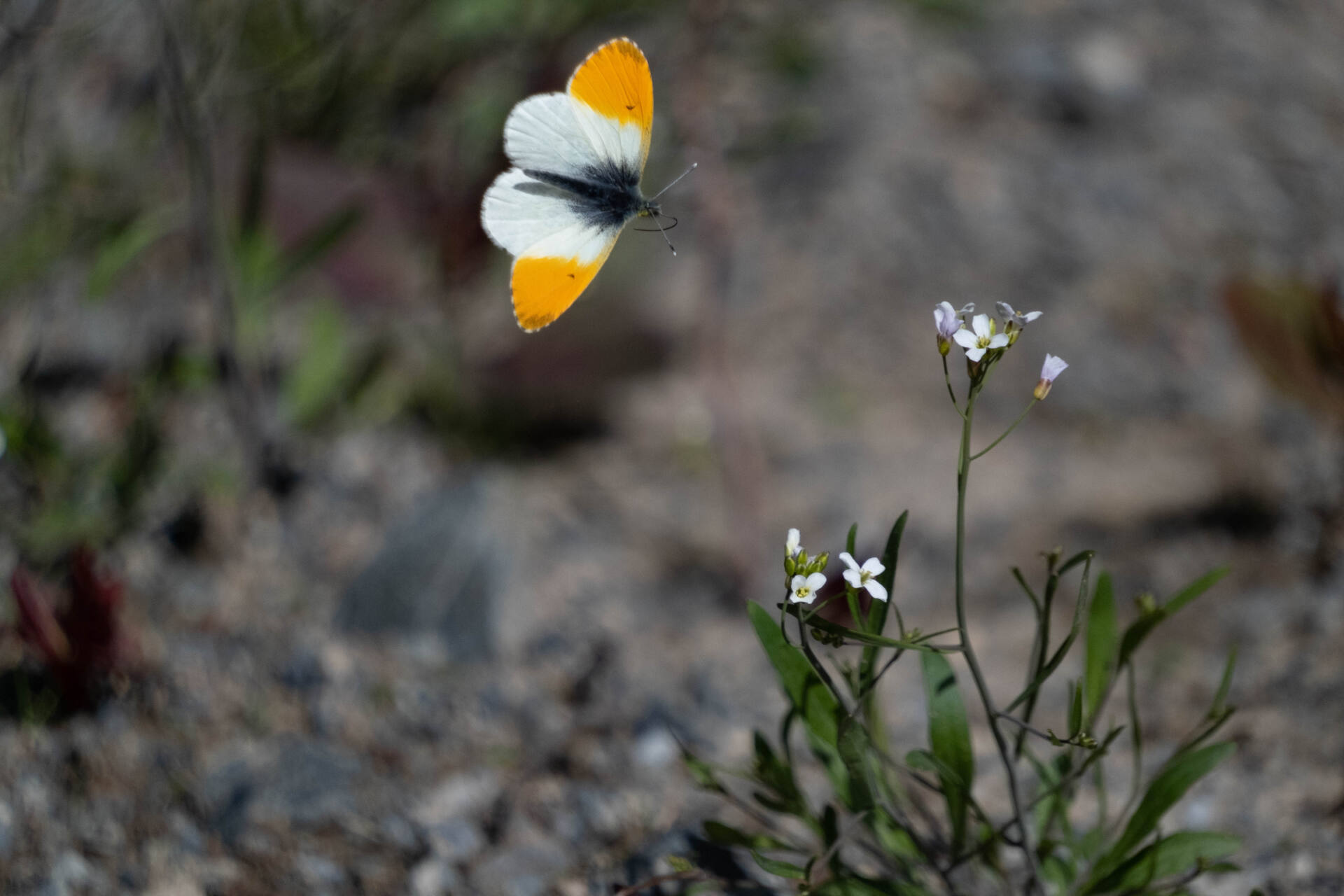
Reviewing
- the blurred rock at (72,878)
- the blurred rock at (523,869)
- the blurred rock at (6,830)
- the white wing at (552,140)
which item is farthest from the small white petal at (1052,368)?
the blurred rock at (6,830)

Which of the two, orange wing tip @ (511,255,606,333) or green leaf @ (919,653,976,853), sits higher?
orange wing tip @ (511,255,606,333)

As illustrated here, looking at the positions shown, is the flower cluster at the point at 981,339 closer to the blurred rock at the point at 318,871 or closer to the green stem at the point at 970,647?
the green stem at the point at 970,647

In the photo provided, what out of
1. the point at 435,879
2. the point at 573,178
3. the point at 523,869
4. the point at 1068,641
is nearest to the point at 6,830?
the point at 435,879

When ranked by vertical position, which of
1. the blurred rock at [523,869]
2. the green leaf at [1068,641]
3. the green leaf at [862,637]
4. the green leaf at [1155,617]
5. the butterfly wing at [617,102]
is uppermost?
the butterfly wing at [617,102]

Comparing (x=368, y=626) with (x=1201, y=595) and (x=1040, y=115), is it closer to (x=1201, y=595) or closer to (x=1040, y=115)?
(x=1201, y=595)

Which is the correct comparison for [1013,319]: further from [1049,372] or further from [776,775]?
[776,775]

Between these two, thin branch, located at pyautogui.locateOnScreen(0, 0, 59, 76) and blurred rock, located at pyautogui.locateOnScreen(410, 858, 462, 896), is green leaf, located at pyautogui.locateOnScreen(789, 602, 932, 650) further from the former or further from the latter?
thin branch, located at pyautogui.locateOnScreen(0, 0, 59, 76)

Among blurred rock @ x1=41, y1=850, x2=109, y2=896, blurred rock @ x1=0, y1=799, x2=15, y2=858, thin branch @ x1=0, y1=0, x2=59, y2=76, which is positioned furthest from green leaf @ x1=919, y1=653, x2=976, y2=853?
thin branch @ x1=0, y1=0, x2=59, y2=76
